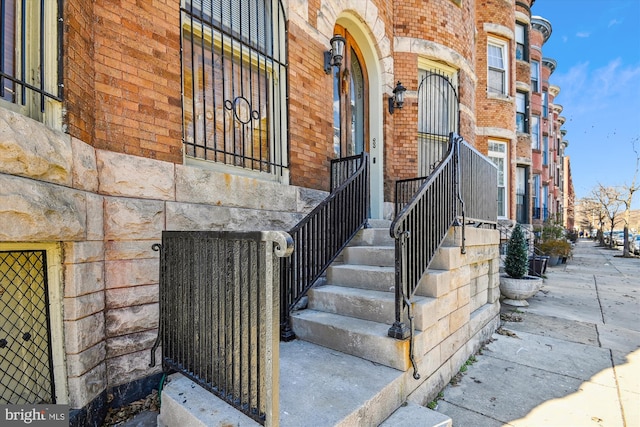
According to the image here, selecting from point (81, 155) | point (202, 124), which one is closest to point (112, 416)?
point (81, 155)

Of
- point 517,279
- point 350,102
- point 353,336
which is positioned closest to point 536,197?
point 517,279

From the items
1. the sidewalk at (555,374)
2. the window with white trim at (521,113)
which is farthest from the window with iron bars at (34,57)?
the window with white trim at (521,113)

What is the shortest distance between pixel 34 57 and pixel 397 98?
5356 mm

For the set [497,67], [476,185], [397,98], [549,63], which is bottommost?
[476,185]

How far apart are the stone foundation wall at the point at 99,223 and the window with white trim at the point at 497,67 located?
34.1 ft

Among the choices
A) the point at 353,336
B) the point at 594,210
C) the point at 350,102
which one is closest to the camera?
the point at 353,336

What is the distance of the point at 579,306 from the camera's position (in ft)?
19.7

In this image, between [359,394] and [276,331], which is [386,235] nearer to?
[359,394]

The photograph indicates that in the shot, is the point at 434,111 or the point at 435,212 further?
the point at 434,111

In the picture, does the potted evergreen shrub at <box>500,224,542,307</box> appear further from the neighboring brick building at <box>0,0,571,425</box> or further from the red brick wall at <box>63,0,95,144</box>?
the red brick wall at <box>63,0,95,144</box>

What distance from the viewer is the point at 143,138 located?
2.72 m

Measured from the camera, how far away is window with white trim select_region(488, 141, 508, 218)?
10.3 meters

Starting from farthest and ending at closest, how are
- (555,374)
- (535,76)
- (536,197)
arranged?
(536,197) → (535,76) → (555,374)

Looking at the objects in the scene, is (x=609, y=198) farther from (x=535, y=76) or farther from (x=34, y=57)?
(x=34, y=57)
